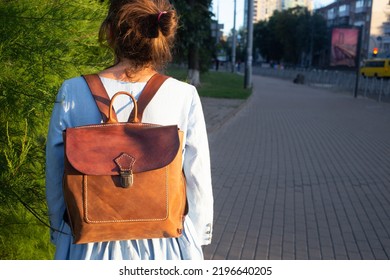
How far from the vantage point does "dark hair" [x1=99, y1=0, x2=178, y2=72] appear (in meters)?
1.71

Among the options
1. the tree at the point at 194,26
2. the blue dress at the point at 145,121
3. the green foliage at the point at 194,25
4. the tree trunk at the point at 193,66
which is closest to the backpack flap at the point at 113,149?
the blue dress at the point at 145,121

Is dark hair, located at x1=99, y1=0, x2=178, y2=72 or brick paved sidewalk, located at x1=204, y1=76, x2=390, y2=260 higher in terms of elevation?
dark hair, located at x1=99, y1=0, x2=178, y2=72

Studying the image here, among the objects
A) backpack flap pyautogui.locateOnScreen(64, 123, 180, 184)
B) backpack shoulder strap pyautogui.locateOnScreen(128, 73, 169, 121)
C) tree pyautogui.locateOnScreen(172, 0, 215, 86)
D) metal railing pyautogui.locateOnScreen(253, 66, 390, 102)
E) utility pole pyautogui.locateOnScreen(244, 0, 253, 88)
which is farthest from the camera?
metal railing pyautogui.locateOnScreen(253, 66, 390, 102)

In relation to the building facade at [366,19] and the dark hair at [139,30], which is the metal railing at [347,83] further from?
the dark hair at [139,30]

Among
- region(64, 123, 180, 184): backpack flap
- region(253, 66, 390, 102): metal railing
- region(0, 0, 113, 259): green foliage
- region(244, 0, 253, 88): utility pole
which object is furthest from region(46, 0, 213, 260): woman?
region(244, 0, 253, 88): utility pole

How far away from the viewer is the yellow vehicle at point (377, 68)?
42562 millimetres

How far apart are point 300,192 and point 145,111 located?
195 inches

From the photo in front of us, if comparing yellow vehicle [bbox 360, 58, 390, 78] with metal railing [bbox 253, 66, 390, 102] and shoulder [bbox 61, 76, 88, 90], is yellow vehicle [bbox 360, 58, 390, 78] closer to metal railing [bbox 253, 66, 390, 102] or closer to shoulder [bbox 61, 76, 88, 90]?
metal railing [bbox 253, 66, 390, 102]

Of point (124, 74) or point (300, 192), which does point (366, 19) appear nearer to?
point (300, 192)

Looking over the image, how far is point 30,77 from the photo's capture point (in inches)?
96.0

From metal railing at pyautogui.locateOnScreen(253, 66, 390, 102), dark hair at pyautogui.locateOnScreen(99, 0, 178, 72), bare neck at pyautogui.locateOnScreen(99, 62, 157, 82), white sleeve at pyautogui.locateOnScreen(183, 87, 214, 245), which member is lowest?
metal railing at pyautogui.locateOnScreen(253, 66, 390, 102)

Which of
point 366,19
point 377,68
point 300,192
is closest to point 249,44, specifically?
point 377,68

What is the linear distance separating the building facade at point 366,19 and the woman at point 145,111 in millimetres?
39222

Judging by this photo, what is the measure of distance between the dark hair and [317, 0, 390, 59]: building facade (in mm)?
39228
